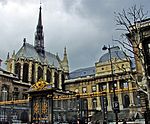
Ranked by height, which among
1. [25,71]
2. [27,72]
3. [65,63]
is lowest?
[27,72]

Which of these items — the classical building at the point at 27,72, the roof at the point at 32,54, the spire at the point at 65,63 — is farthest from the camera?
the spire at the point at 65,63

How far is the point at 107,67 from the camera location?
60.8 meters

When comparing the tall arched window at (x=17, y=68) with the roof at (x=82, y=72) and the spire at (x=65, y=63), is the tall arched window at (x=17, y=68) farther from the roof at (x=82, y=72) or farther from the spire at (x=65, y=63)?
the spire at (x=65, y=63)

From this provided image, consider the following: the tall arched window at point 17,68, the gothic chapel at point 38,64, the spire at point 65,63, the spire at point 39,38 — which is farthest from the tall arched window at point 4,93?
the spire at point 65,63

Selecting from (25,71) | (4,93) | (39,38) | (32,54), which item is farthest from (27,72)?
(39,38)

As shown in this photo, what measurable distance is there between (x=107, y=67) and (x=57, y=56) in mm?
29635

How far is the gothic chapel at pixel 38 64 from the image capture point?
60919 millimetres

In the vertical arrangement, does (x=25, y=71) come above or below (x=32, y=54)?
below

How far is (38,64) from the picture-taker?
66.1 meters

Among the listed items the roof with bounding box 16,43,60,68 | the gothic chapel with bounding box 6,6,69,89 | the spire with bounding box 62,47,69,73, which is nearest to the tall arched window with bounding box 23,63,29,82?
the gothic chapel with bounding box 6,6,69,89

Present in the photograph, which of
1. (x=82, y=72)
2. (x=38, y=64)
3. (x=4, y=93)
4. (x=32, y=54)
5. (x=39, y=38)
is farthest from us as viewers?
(x=39, y=38)

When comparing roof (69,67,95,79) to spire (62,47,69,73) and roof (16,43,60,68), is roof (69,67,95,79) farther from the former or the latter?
roof (16,43,60,68)

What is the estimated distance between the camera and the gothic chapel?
60919 mm

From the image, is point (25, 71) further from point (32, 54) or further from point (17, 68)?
point (32, 54)
